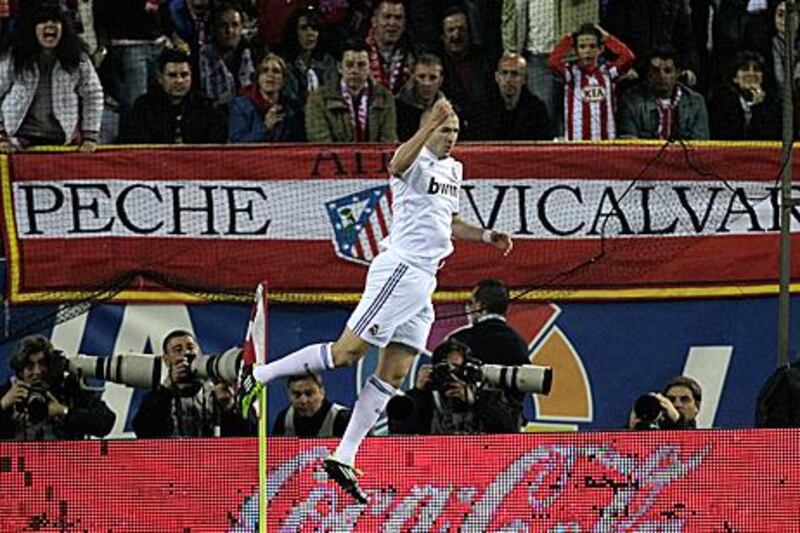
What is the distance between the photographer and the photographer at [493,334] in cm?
1416

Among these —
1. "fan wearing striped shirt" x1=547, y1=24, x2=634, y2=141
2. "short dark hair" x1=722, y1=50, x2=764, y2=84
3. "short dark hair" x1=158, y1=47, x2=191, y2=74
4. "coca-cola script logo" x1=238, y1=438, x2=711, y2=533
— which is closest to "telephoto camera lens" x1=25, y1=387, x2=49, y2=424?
"coca-cola script logo" x1=238, y1=438, x2=711, y2=533

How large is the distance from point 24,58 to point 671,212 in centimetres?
434

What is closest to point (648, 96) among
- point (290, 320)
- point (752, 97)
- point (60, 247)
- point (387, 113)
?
point (752, 97)

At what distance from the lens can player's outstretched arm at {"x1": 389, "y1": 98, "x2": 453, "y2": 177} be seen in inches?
488

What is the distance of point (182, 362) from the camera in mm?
13305

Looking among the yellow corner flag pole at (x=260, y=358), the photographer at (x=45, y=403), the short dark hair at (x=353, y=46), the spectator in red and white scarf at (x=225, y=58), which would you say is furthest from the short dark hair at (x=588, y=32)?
the yellow corner flag pole at (x=260, y=358)

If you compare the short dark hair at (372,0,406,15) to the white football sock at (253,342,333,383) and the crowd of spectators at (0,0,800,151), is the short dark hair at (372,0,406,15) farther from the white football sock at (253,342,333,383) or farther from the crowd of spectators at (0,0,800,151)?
the white football sock at (253,342,333,383)

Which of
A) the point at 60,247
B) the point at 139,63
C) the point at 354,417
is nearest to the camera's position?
the point at 354,417

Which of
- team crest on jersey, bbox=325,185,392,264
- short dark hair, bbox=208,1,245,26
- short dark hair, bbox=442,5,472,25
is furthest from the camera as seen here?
short dark hair, bbox=208,1,245,26

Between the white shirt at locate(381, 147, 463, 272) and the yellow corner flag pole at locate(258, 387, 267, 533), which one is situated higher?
the white shirt at locate(381, 147, 463, 272)

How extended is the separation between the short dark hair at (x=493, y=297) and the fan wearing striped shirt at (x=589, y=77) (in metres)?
1.83

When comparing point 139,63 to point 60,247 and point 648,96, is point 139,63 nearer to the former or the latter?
point 60,247

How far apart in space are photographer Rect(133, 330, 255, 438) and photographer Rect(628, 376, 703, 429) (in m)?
2.21

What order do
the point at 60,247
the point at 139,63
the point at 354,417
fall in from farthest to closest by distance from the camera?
1. the point at 139,63
2. the point at 60,247
3. the point at 354,417
